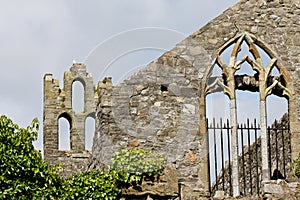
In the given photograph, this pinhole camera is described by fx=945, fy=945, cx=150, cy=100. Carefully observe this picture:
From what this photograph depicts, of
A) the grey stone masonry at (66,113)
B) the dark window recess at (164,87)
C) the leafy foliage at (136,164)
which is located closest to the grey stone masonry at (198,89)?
the dark window recess at (164,87)

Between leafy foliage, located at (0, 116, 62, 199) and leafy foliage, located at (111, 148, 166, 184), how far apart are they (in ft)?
3.16

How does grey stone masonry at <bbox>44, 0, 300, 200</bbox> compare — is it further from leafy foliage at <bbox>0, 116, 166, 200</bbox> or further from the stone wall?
leafy foliage at <bbox>0, 116, 166, 200</bbox>

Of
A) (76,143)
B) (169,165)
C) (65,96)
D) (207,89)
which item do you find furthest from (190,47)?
(65,96)

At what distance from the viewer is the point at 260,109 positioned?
1570 centimetres

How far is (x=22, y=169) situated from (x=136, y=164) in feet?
5.54

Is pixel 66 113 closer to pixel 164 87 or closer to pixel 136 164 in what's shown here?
pixel 164 87

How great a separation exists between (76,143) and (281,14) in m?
15.6

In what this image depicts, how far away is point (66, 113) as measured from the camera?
1308 inches

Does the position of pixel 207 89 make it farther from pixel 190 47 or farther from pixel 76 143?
pixel 76 143

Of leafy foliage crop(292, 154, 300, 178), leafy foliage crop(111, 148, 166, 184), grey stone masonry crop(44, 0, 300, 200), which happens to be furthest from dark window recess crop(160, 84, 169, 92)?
leafy foliage crop(292, 154, 300, 178)

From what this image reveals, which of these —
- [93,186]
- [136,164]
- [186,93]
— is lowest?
[93,186]

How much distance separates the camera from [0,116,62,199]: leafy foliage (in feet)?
41.9

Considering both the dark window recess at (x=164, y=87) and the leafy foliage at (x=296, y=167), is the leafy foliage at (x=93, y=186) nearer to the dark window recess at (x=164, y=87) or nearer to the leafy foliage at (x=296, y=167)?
the dark window recess at (x=164, y=87)

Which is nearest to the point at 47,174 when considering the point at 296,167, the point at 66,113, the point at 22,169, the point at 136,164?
the point at 22,169
